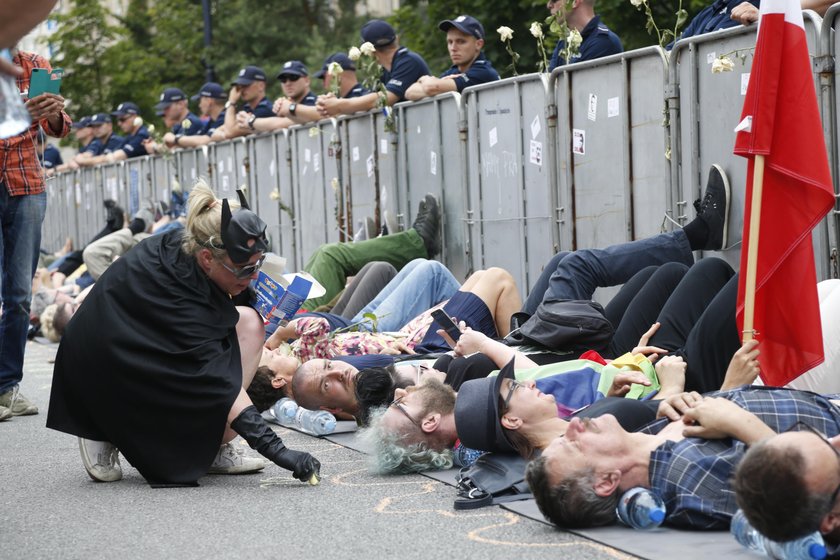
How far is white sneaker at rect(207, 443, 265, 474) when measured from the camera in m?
6.67

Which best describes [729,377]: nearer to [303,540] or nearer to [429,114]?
[303,540]

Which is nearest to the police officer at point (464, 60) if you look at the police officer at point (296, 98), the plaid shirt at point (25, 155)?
the police officer at point (296, 98)

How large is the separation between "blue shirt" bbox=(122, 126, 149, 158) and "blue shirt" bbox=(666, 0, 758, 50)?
15012 mm

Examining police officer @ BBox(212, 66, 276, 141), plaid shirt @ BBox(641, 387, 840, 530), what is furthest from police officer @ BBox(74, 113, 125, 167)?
plaid shirt @ BBox(641, 387, 840, 530)

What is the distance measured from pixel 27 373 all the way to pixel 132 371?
6.43 metres

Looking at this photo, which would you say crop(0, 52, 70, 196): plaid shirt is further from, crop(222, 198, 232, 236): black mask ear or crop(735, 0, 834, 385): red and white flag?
crop(735, 0, 834, 385): red and white flag

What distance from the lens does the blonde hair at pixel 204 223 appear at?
6258 mm

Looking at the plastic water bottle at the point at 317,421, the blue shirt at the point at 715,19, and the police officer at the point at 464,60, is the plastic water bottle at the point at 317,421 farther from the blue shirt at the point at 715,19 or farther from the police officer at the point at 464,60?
the police officer at the point at 464,60

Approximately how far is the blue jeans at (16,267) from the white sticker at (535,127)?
148 inches

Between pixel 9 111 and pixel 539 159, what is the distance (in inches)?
294

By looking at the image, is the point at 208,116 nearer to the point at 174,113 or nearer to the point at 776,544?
the point at 174,113

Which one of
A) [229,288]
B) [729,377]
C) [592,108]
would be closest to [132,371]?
[229,288]

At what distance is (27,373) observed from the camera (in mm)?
12297

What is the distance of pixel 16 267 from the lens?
8.77 meters
